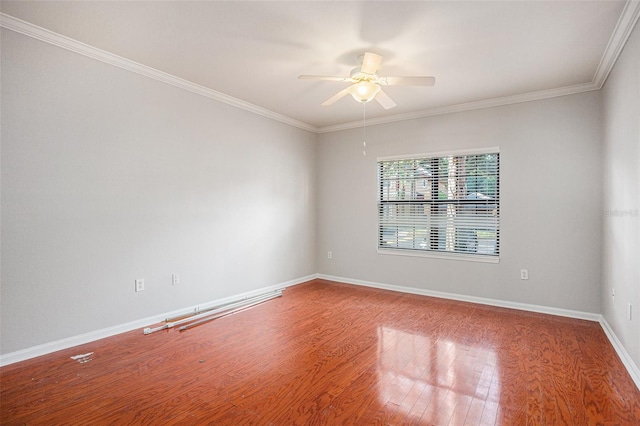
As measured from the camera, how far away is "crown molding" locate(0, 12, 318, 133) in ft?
8.44

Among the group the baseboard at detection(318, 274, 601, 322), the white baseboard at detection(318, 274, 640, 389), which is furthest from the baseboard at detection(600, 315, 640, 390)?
the baseboard at detection(318, 274, 601, 322)

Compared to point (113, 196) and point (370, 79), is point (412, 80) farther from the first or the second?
point (113, 196)

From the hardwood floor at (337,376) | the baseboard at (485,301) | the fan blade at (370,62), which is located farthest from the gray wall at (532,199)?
the fan blade at (370,62)

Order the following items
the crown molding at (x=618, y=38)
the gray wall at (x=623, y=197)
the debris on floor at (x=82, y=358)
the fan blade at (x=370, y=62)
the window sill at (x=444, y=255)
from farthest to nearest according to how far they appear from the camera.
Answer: the window sill at (x=444, y=255)
the fan blade at (x=370, y=62)
the debris on floor at (x=82, y=358)
the gray wall at (x=623, y=197)
the crown molding at (x=618, y=38)

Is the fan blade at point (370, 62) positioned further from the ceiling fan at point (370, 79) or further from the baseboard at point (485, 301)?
the baseboard at point (485, 301)

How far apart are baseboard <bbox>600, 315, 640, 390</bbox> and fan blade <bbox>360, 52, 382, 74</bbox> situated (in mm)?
3032

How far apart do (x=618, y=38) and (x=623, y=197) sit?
50.4 inches

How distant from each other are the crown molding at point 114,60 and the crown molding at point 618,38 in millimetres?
3783

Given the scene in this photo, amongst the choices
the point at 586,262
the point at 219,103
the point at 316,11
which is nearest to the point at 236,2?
the point at 316,11

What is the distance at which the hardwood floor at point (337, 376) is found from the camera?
1.98m

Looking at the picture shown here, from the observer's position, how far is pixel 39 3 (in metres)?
2.34

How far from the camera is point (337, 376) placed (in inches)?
96.0

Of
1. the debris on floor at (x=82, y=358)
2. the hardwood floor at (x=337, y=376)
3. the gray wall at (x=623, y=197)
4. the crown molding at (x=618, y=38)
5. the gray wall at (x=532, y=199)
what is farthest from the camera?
the gray wall at (x=532, y=199)

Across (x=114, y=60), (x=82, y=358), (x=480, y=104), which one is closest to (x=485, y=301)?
(x=480, y=104)
